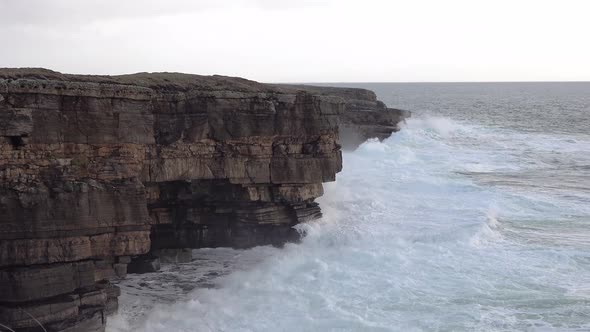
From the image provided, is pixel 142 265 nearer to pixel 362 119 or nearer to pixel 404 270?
pixel 404 270

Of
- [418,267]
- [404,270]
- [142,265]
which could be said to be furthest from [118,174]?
[418,267]

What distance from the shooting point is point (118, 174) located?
1492 centimetres

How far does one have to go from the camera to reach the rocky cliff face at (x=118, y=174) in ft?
43.6

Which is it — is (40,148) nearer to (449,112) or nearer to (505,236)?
(505,236)

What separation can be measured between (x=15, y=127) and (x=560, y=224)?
57.2ft

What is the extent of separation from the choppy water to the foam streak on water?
0.14 feet

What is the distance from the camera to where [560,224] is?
76.4ft

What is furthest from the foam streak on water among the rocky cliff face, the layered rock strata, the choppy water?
the layered rock strata

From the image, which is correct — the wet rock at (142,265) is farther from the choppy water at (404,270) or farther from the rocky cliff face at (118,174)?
the choppy water at (404,270)

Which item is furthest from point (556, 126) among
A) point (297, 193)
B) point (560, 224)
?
point (297, 193)

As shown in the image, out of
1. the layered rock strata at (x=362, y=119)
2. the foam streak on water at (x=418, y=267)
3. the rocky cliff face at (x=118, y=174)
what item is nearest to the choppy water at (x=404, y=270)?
the foam streak on water at (x=418, y=267)

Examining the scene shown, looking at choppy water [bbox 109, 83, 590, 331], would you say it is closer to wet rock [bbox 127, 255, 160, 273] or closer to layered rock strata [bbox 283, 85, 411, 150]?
wet rock [bbox 127, 255, 160, 273]

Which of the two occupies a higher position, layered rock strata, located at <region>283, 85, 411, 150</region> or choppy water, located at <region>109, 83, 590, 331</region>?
layered rock strata, located at <region>283, 85, 411, 150</region>

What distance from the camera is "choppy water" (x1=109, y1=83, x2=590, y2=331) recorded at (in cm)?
1507
